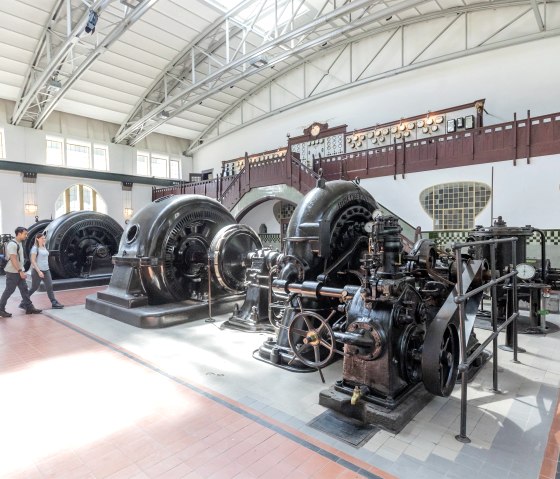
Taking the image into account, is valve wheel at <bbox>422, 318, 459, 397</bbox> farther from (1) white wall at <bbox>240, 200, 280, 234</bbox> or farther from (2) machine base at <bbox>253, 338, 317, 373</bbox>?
(1) white wall at <bbox>240, 200, 280, 234</bbox>

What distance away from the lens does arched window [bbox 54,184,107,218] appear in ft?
53.7

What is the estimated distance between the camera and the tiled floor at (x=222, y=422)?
2.12 meters

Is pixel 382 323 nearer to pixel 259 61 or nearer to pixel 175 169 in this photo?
pixel 259 61

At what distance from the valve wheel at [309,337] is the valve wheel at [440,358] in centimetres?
70

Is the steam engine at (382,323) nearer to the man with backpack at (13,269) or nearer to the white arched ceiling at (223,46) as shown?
the man with backpack at (13,269)

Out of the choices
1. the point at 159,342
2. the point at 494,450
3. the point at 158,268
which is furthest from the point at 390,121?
the point at 494,450

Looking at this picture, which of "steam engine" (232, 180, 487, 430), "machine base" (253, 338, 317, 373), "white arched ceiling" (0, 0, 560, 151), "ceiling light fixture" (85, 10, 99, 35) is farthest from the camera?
"white arched ceiling" (0, 0, 560, 151)

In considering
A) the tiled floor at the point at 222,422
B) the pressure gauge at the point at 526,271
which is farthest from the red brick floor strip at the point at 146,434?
the pressure gauge at the point at 526,271

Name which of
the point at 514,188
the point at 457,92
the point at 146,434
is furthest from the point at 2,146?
the point at 514,188

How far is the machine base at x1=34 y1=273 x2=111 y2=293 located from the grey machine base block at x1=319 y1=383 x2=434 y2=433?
308 inches

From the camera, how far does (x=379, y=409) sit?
259 cm

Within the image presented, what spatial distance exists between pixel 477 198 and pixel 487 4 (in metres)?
5.95

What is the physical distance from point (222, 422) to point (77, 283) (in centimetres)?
756

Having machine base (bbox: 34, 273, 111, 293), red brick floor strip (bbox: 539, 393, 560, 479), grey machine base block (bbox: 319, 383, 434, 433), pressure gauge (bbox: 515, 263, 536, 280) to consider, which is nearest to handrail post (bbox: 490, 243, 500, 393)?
red brick floor strip (bbox: 539, 393, 560, 479)
